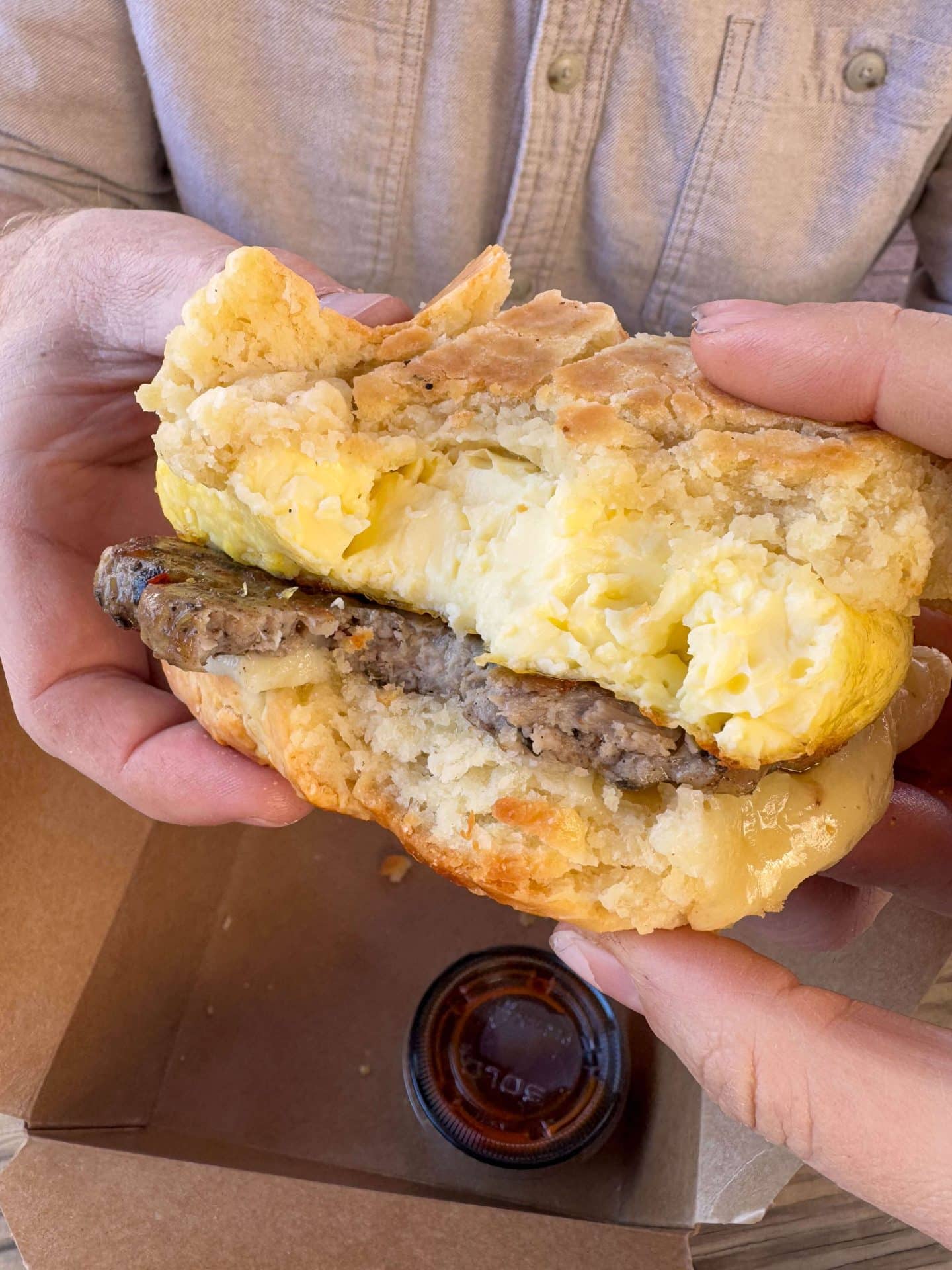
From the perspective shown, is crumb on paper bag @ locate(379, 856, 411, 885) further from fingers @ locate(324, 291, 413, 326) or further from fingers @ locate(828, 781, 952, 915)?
fingers @ locate(324, 291, 413, 326)

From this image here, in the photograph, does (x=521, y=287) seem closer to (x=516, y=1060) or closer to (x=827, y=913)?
(x=827, y=913)

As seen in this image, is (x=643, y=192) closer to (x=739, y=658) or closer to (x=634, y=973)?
(x=739, y=658)

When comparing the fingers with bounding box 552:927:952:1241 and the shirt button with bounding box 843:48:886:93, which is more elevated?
the shirt button with bounding box 843:48:886:93

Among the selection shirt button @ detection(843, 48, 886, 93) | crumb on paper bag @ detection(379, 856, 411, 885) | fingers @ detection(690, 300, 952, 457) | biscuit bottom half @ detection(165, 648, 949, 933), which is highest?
shirt button @ detection(843, 48, 886, 93)

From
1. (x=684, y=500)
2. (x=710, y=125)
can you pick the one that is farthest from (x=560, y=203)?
(x=684, y=500)

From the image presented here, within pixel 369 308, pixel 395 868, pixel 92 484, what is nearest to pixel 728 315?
pixel 369 308

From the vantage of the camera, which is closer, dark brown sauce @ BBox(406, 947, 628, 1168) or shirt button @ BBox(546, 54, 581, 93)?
shirt button @ BBox(546, 54, 581, 93)

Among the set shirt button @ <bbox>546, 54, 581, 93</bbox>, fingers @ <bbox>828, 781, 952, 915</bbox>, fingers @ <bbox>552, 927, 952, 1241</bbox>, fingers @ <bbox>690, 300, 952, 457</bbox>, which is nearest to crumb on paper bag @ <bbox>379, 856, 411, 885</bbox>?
fingers @ <bbox>828, 781, 952, 915</bbox>

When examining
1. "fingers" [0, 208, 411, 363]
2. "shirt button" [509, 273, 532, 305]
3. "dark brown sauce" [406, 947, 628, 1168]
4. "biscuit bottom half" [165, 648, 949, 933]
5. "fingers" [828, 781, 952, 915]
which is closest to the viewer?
"biscuit bottom half" [165, 648, 949, 933]
